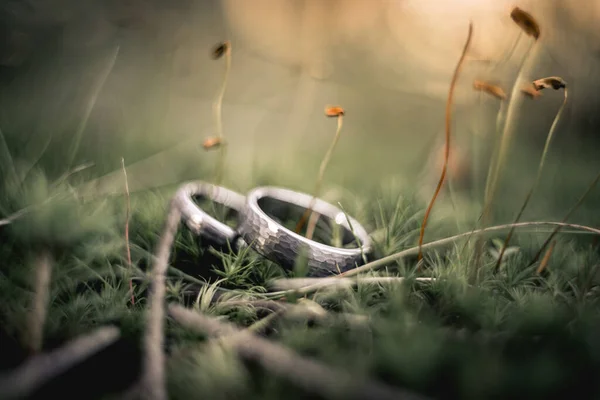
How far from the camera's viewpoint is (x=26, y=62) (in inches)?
47.3

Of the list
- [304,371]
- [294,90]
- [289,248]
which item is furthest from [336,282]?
[294,90]

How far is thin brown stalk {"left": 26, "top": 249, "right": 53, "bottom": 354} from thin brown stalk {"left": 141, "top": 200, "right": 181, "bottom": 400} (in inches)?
4.4

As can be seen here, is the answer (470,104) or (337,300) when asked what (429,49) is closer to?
(470,104)

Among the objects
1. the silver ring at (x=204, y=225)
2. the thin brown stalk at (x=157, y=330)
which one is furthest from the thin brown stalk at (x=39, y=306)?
the silver ring at (x=204, y=225)

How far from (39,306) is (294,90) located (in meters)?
1.24

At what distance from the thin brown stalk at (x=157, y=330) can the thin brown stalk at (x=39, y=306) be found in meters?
0.11

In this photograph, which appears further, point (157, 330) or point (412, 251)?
point (412, 251)

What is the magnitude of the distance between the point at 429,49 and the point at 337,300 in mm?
1097

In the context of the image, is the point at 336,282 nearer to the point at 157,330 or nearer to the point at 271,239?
the point at 271,239

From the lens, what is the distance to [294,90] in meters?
1.58

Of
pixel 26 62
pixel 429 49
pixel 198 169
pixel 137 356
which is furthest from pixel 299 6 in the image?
pixel 137 356

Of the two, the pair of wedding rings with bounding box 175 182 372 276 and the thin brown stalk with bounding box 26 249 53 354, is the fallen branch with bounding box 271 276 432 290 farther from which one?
the thin brown stalk with bounding box 26 249 53 354

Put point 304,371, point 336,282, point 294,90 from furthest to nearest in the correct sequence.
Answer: point 294,90
point 336,282
point 304,371

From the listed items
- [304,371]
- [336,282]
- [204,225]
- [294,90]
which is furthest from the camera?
[294,90]
